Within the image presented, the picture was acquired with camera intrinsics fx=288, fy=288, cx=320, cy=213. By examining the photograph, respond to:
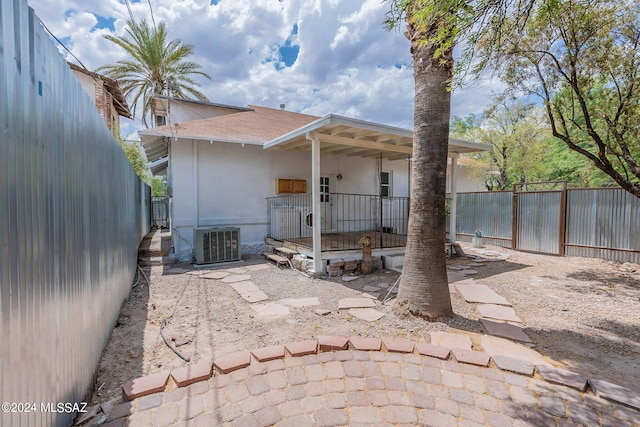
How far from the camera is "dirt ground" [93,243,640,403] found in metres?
2.72

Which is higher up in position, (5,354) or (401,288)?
(5,354)

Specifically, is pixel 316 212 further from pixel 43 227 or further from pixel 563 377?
pixel 43 227

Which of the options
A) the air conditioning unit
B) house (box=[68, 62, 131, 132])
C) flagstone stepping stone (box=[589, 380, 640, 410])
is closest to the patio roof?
the air conditioning unit

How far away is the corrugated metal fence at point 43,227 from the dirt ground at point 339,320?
23.9 inches

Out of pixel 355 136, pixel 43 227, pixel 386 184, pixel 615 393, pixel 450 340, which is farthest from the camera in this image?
pixel 386 184

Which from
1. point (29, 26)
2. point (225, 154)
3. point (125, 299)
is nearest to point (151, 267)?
point (125, 299)

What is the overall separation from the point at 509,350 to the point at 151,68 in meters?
17.4

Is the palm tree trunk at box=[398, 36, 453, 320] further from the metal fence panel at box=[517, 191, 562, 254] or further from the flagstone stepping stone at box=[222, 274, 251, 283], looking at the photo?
the metal fence panel at box=[517, 191, 562, 254]

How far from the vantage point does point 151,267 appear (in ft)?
21.6

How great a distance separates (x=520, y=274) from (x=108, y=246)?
7.17 metres

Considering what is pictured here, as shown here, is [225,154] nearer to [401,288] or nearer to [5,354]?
[401,288]

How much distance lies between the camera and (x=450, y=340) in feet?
9.98

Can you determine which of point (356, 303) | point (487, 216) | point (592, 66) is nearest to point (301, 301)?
point (356, 303)

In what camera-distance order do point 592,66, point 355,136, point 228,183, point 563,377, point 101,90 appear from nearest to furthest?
point 563,377
point 592,66
point 355,136
point 228,183
point 101,90
